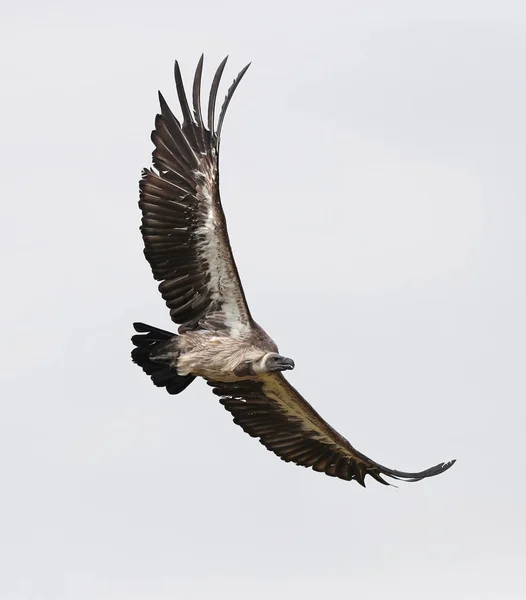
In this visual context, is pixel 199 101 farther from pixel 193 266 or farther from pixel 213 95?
pixel 193 266

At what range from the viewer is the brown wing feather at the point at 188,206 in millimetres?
28516

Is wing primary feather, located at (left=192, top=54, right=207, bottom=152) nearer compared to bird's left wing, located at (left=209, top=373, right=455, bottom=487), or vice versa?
wing primary feather, located at (left=192, top=54, right=207, bottom=152)

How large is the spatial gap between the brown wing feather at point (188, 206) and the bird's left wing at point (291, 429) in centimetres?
185

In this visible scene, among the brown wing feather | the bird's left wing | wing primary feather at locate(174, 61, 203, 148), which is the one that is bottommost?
the bird's left wing

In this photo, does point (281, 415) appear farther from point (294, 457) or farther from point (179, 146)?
point (179, 146)

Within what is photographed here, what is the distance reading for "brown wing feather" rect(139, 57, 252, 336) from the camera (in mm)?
28516

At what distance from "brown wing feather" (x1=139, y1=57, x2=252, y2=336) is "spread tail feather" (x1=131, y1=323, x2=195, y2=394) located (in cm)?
85

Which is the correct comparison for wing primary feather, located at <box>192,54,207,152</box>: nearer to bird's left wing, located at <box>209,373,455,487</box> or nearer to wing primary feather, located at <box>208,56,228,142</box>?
wing primary feather, located at <box>208,56,228,142</box>

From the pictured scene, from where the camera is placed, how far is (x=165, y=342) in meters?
28.9

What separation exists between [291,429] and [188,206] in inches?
160

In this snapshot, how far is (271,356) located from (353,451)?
2.77 metres

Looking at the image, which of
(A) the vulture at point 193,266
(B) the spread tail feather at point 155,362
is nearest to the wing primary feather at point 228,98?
(A) the vulture at point 193,266

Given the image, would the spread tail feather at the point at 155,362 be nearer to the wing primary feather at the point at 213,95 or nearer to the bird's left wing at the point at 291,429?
the bird's left wing at the point at 291,429

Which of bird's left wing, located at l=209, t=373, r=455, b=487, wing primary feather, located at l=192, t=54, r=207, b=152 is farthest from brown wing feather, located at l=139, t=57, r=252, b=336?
bird's left wing, located at l=209, t=373, r=455, b=487
